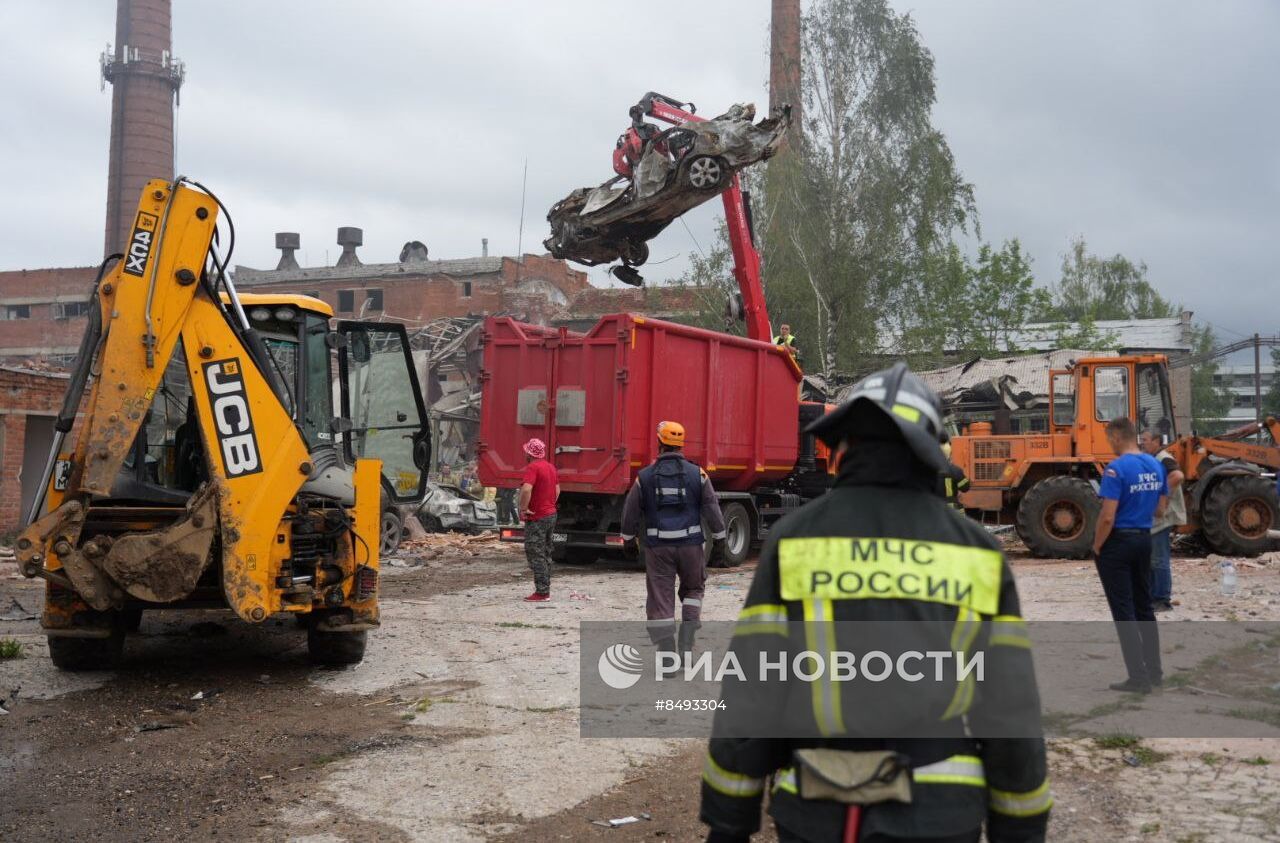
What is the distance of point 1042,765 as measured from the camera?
228cm

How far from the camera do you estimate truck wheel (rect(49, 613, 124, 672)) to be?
7.69 metres

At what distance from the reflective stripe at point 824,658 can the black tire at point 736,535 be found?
1214cm

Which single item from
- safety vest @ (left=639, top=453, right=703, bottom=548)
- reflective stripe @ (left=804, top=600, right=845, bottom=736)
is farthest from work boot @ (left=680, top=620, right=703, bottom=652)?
reflective stripe @ (left=804, top=600, right=845, bottom=736)

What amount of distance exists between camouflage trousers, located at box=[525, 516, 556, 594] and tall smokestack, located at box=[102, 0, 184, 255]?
32583 millimetres

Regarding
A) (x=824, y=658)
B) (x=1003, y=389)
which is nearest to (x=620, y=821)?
(x=824, y=658)

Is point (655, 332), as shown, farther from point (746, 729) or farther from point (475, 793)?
point (746, 729)

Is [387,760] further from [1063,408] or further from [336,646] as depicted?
[1063,408]

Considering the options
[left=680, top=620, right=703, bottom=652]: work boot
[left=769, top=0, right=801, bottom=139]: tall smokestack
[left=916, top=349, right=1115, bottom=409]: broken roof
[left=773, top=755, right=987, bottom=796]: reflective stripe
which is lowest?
[left=680, top=620, right=703, bottom=652]: work boot

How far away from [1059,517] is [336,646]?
10236mm

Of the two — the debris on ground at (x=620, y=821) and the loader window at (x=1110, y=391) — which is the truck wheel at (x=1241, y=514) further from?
the debris on ground at (x=620, y=821)

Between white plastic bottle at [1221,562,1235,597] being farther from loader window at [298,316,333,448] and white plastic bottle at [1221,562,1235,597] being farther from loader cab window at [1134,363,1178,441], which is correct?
loader window at [298,316,333,448]

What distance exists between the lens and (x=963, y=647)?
2.32 m

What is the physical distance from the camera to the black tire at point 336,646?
7.83m

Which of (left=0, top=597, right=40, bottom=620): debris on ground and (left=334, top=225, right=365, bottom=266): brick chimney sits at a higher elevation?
(left=334, top=225, right=365, bottom=266): brick chimney
